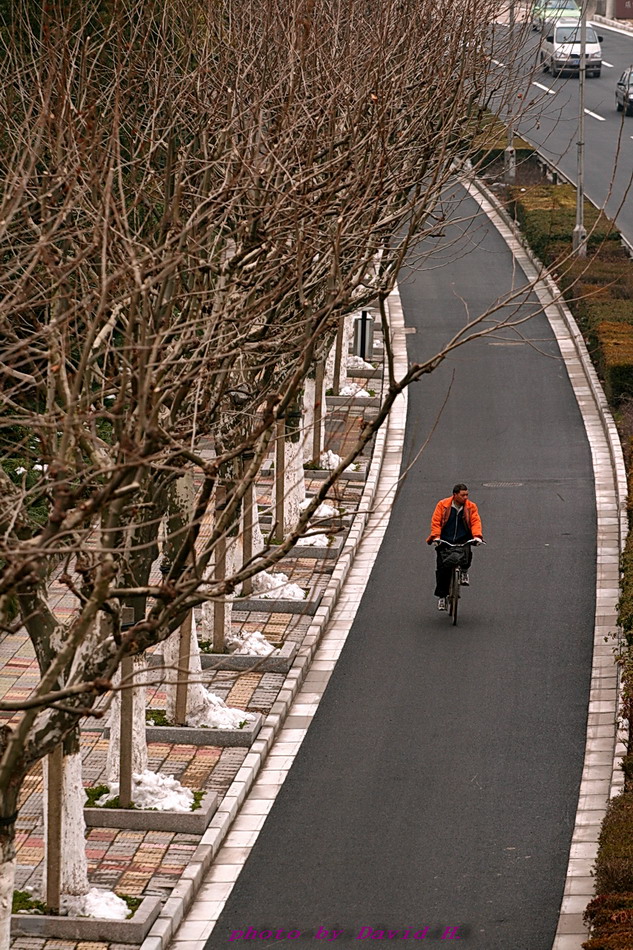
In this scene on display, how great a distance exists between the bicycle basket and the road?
19710 millimetres

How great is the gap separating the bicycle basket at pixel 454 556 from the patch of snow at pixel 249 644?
7.08ft

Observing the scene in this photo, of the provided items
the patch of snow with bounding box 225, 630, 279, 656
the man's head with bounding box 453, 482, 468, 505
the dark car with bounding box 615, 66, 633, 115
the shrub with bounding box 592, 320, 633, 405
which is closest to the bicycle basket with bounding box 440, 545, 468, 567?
the man's head with bounding box 453, 482, 468, 505

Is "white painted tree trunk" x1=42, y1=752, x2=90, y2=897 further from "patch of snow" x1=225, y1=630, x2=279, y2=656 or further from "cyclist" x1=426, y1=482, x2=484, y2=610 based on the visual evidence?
"cyclist" x1=426, y1=482, x2=484, y2=610

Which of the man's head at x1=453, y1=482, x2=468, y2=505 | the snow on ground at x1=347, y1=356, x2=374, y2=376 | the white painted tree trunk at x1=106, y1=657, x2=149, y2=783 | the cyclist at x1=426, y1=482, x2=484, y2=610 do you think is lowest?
the snow on ground at x1=347, y1=356, x2=374, y2=376

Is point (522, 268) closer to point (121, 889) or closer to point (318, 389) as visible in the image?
point (318, 389)

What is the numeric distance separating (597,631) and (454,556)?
5.78 ft

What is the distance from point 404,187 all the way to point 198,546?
5062 millimetres

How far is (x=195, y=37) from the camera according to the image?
1931 cm

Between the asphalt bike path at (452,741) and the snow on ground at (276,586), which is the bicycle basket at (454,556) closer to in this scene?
the asphalt bike path at (452,741)

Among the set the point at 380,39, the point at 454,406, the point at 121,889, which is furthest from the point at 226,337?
the point at 454,406

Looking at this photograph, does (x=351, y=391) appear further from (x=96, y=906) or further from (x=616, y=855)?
(x=616, y=855)

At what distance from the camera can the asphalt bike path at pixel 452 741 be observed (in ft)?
39.7

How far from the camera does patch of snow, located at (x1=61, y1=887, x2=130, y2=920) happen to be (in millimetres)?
11750

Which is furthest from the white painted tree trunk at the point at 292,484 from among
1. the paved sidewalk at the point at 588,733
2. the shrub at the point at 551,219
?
the shrub at the point at 551,219
